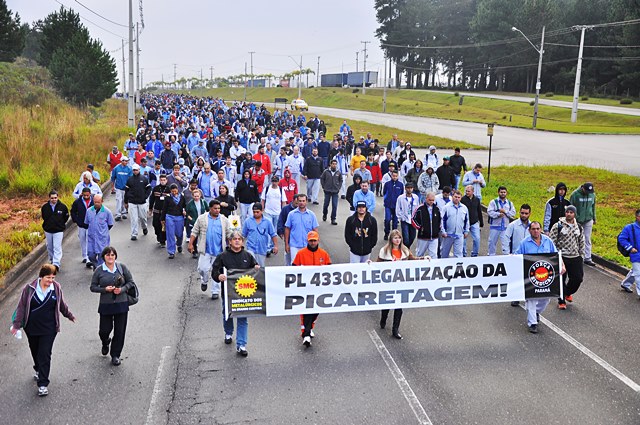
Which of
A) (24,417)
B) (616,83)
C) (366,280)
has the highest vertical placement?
(616,83)

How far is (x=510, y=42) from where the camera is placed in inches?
3460

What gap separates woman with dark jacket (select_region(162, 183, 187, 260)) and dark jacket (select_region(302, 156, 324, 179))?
18.7 ft

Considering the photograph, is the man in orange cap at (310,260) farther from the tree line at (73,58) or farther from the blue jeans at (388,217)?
the tree line at (73,58)

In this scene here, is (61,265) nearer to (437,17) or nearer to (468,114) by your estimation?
(468,114)

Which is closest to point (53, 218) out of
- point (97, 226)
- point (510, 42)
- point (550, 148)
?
point (97, 226)

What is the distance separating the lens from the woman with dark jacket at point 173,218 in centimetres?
1298

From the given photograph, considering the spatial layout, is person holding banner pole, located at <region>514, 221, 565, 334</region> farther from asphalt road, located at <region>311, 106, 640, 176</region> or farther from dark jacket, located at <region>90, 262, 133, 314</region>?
asphalt road, located at <region>311, 106, 640, 176</region>

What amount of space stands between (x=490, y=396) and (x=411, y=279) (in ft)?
7.84

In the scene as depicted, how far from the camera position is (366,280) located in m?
8.98

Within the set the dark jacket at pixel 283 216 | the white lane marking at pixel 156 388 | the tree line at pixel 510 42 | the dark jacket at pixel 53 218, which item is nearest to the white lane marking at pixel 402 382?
the white lane marking at pixel 156 388

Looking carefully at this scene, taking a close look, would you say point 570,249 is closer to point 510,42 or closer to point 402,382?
point 402,382

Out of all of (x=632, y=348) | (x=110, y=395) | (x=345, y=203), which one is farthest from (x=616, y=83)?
(x=110, y=395)

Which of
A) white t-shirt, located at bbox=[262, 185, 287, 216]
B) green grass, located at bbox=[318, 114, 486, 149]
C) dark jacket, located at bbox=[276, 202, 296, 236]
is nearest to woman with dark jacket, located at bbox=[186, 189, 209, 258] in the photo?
white t-shirt, located at bbox=[262, 185, 287, 216]

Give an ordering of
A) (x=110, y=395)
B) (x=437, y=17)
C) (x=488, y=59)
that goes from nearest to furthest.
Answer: (x=110, y=395) → (x=488, y=59) → (x=437, y=17)
